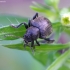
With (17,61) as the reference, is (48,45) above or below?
above

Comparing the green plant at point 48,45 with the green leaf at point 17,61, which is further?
the green leaf at point 17,61

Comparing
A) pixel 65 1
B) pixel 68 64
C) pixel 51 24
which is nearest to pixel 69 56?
pixel 68 64

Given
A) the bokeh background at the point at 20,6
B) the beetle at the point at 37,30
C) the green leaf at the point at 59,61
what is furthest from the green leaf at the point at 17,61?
the bokeh background at the point at 20,6

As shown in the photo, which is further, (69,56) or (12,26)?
(69,56)

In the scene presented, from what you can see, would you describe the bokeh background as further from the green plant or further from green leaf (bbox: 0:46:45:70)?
the green plant

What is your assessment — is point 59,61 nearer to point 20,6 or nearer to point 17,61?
point 17,61

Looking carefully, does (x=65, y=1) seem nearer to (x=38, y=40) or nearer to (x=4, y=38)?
(x=38, y=40)

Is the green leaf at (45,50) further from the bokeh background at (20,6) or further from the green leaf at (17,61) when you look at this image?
the bokeh background at (20,6)

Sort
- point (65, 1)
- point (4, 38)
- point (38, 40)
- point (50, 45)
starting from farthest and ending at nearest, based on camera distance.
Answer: point (65, 1)
point (38, 40)
point (50, 45)
point (4, 38)

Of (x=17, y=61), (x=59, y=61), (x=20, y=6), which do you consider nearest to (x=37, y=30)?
(x=59, y=61)
